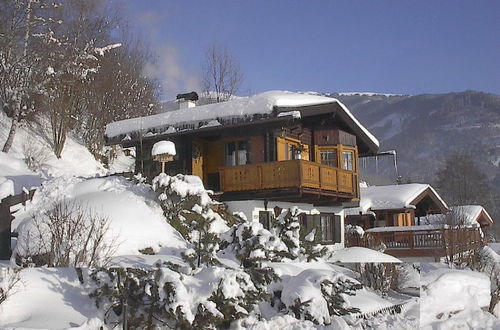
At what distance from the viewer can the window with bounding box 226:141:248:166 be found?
19.7 metres

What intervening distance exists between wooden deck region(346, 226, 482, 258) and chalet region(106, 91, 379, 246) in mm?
1581

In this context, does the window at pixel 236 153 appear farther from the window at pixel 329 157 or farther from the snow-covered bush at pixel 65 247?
the snow-covered bush at pixel 65 247

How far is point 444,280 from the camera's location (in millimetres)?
9547

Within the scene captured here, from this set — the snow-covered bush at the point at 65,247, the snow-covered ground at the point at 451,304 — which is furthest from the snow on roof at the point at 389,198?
the snow-covered bush at the point at 65,247

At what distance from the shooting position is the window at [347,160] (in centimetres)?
2198

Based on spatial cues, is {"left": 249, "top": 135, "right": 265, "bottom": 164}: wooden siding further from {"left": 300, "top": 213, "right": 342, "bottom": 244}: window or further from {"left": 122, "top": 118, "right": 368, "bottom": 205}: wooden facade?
{"left": 300, "top": 213, "right": 342, "bottom": 244}: window

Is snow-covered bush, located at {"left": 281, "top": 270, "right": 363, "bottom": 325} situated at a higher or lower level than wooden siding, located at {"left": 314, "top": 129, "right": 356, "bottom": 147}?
lower

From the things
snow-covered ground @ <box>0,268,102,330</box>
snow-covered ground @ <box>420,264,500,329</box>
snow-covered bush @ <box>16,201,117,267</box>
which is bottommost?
snow-covered ground @ <box>420,264,500,329</box>

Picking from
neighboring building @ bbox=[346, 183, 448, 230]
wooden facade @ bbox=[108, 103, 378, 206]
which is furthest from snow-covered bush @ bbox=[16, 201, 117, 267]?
neighboring building @ bbox=[346, 183, 448, 230]

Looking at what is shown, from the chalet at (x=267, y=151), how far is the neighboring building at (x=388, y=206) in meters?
7.04

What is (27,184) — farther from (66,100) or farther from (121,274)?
(121,274)

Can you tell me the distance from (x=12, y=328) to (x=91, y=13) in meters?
30.5

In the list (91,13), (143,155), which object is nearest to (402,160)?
(91,13)

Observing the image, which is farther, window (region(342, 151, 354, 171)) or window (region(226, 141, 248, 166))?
window (region(342, 151, 354, 171))
